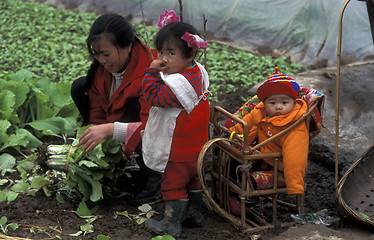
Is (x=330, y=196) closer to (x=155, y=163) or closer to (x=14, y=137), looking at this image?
(x=155, y=163)

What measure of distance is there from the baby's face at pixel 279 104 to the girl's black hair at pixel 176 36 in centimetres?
63

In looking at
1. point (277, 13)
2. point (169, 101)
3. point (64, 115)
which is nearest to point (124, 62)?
point (169, 101)

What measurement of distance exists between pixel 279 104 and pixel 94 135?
112 cm

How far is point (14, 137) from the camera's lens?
3.70 meters

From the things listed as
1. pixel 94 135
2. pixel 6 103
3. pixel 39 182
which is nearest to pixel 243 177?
pixel 94 135

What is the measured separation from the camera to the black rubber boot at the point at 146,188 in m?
3.19

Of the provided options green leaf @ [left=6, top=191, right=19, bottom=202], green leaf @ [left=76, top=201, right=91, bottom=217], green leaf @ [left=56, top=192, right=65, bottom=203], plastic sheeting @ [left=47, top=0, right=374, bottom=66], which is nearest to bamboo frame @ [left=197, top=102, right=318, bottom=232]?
green leaf @ [left=76, top=201, right=91, bottom=217]

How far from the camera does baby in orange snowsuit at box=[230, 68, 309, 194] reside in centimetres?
275

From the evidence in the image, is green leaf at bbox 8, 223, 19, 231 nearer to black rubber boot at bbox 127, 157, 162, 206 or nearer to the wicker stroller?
black rubber boot at bbox 127, 157, 162, 206

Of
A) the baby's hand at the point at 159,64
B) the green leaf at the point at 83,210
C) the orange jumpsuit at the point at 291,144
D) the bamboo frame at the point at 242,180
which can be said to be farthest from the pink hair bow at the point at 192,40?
the green leaf at the point at 83,210

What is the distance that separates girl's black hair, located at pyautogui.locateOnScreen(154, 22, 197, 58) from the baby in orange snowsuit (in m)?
0.60

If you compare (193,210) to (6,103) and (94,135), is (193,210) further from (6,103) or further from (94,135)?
(6,103)

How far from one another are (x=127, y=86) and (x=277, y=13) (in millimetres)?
4281

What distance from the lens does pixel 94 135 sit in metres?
2.88
